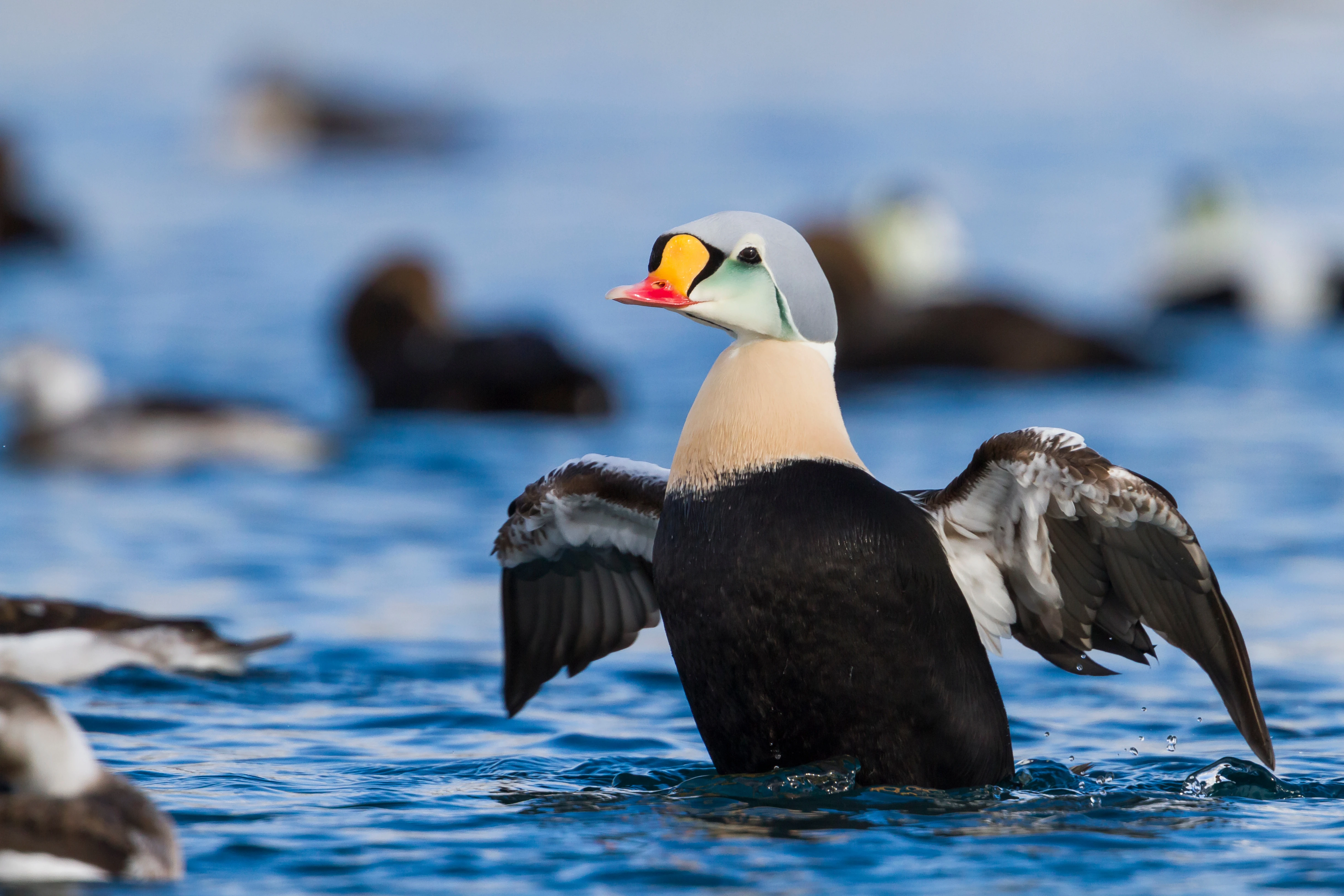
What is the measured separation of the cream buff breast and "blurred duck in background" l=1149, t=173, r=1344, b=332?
37.0 feet

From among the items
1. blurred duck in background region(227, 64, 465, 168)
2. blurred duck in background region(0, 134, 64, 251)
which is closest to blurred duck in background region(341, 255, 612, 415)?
blurred duck in background region(0, 134, 64, 251)

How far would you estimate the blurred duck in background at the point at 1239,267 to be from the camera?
15.6m

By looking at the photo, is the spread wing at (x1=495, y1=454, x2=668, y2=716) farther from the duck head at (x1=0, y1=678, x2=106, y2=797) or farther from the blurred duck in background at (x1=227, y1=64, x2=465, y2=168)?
the blurred duck in background at (x1=227, y1=64, x2=465, y2=168)

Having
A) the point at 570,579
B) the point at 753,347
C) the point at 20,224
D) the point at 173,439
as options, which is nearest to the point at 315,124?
the point at 20,224

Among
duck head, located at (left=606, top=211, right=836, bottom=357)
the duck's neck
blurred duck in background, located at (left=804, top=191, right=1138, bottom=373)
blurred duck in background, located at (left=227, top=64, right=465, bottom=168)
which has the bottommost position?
the duck's neck

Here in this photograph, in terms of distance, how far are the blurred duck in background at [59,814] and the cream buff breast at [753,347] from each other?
4.89 ft

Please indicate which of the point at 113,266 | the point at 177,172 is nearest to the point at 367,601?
the point at 113,266

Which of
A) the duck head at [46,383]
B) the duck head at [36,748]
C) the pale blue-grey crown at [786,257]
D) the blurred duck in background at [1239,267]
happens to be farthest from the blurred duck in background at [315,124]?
the duck head at [36,748]

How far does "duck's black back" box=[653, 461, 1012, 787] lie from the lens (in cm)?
477

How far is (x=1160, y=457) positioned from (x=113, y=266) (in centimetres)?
1141

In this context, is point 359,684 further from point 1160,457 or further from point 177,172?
point 177,172

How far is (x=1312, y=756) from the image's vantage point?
5695 millimetres

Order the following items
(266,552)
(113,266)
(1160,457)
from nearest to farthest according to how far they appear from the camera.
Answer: (266,552), (1160,457), (113,266)

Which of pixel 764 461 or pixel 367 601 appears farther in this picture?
pixel 367 601
